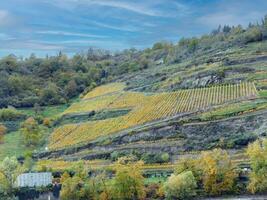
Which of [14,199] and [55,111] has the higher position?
[55,111]

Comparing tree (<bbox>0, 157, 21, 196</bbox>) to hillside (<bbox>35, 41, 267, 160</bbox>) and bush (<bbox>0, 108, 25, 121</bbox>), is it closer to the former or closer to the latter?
hillside (<bbox>35, 41, 267, 160</bbox>)

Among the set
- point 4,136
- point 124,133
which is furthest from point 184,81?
point 4,136

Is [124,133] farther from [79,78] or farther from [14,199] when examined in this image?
[79,78]

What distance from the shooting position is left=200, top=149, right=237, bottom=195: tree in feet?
211

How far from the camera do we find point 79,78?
162875mm

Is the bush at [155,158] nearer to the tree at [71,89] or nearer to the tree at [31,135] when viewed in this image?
the tree at [31,135]

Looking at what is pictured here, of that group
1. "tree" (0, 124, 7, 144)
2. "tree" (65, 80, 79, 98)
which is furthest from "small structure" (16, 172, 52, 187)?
"tree" (65, 80, 79, 98)

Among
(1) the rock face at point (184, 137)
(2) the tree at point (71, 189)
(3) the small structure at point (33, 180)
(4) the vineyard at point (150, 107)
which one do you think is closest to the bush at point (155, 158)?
(1) the rock face at point (184, 137)

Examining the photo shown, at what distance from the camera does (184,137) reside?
279 feet

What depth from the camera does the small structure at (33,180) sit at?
242 feet

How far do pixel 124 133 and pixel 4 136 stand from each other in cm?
3176

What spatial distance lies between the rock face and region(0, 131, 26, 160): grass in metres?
8.57

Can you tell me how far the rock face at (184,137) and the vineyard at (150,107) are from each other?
17.8 ft

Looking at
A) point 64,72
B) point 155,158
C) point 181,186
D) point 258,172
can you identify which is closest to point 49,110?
point 64,72
